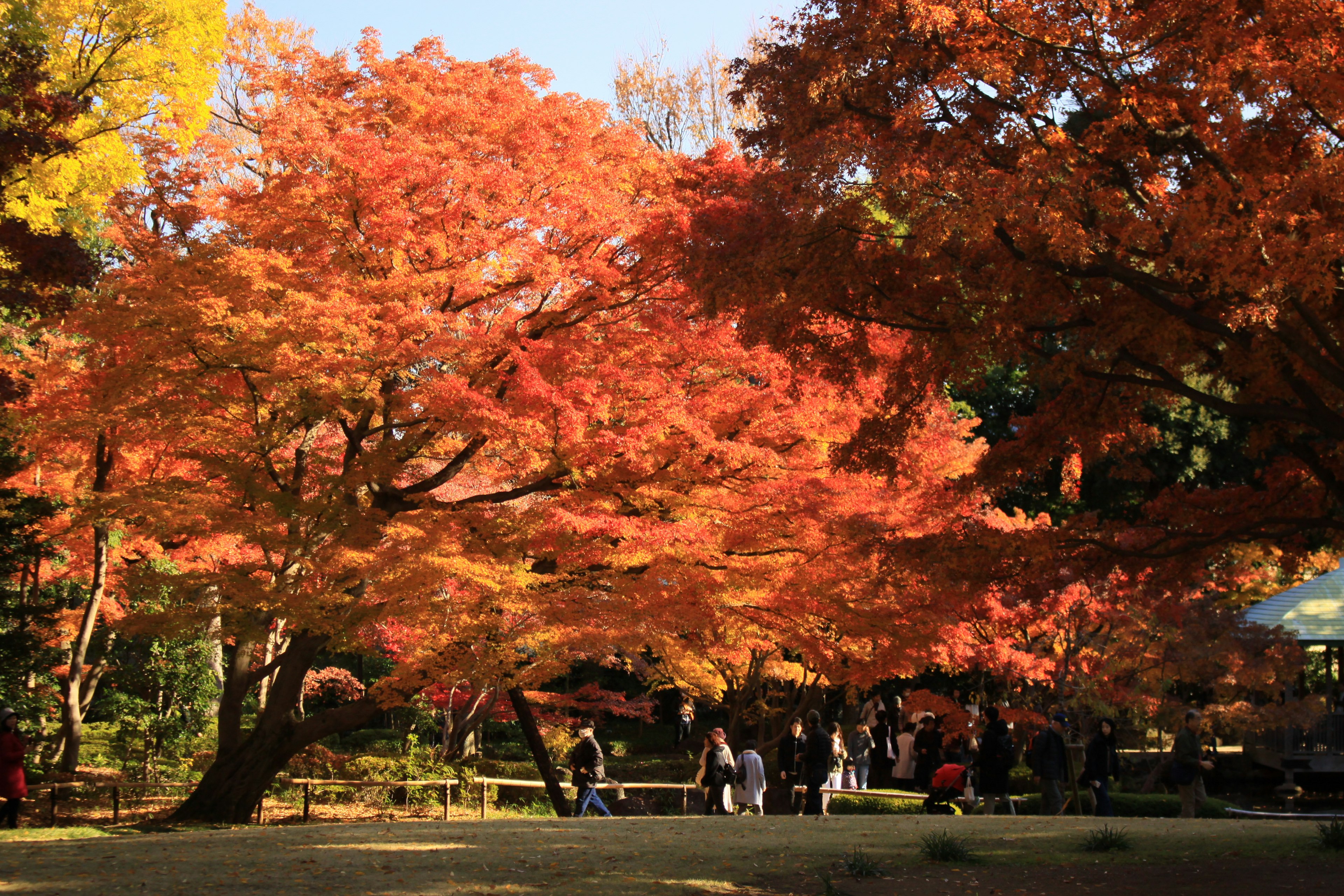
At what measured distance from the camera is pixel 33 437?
47.5 ft

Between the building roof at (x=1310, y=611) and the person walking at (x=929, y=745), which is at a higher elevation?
the building roof at (x=1310, y=611)

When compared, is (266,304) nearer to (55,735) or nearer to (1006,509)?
(55,735)

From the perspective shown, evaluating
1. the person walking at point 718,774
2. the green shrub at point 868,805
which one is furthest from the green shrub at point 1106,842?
the green shrub at point 868,805

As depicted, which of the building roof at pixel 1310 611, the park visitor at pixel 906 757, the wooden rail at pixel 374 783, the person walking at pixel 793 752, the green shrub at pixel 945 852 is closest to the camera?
the green shrub at pixel 945 852

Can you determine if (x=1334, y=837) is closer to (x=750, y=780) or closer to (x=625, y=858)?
(x=625, y=858)

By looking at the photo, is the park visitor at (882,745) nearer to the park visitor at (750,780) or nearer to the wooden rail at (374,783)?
the park visitor at (750,780)

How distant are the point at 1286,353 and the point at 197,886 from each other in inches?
303

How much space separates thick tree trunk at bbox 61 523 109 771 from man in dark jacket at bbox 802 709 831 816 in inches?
411

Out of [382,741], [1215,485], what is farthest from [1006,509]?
[382,741]

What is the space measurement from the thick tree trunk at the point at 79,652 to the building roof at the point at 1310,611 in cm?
1999

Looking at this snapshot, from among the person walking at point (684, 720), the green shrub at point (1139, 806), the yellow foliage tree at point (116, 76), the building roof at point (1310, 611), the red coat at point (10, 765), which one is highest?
the yellow foliage tree at point (116, 76)

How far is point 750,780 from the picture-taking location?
12188 mm

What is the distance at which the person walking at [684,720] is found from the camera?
2414 centimetres

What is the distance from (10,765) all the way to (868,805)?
36.4ft
